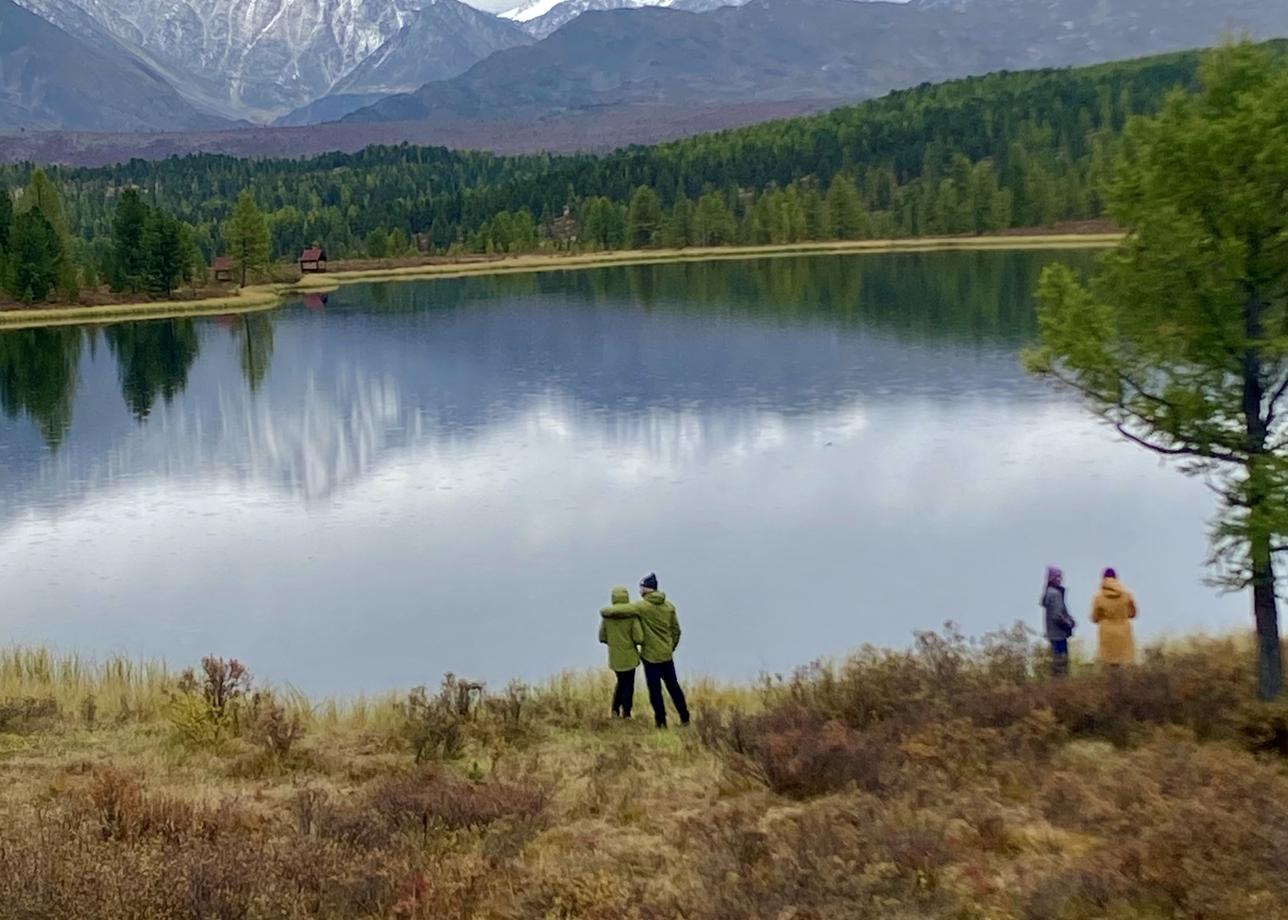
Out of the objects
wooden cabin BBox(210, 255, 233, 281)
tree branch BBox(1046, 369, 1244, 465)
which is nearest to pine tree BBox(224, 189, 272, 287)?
wooden cabin BBox(210, 255, 233, 281)

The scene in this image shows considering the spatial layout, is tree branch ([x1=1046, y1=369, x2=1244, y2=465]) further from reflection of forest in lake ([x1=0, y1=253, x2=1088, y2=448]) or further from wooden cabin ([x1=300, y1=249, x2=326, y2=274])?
wooden cabin ([x1=300, y1=249, x2=326, y2=274])

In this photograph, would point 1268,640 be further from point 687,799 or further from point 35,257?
point 35,257

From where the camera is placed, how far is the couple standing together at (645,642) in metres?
13.8

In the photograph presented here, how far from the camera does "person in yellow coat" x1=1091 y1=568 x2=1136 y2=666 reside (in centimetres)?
1457

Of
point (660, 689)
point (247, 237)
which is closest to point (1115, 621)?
point (660, 689)

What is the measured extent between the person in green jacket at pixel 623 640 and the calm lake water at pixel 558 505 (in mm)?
3919

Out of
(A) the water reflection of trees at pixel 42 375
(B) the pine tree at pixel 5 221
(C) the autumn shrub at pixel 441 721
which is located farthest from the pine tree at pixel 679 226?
(C) the autumn shrub at pixel 441 721

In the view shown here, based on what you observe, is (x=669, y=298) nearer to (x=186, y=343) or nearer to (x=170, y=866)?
(x=186, y=343)

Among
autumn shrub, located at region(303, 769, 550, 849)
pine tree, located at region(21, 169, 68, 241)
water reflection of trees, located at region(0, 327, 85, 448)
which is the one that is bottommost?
autumn shrub, located at region(303, 769, 550, 849)

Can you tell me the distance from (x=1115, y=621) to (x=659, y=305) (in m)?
65.2

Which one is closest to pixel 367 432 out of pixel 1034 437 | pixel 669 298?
pixel 1034 437

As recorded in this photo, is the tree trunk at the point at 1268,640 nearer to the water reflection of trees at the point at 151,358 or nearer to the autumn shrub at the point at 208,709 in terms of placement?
the autumn shrub at the point at 208,709

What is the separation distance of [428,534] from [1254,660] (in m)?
16.3

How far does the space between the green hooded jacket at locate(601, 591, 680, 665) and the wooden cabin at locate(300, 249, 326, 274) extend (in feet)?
402
